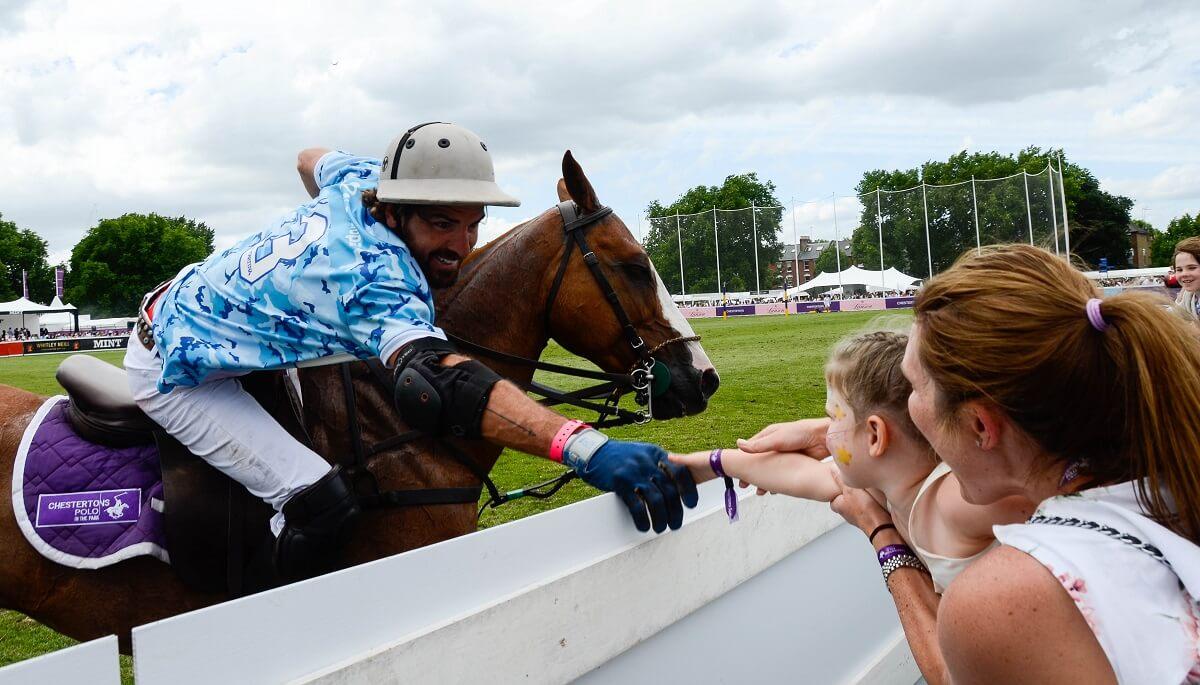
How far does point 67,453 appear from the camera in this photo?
2490 millimetres

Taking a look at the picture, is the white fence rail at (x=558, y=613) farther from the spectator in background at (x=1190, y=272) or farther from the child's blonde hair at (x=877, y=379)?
the spectator in background at (x=1190, y=272)

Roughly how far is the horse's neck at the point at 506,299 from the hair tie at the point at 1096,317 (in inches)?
85.8

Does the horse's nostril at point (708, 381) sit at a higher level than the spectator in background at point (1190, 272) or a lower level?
lower

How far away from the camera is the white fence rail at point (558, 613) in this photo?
52.3 inches

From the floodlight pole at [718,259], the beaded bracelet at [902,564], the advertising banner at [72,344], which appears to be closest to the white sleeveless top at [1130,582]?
the beaded bracelet at [902,564]

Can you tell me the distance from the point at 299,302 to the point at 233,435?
0.46 metres

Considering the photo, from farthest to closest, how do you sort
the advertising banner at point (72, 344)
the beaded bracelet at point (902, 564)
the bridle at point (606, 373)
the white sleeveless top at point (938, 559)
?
1. the advertising banner at point (72, 344)
2. the bridle at point (606, 373)
3. the beaded bracelet at point (902, 564)
4. the white sleeveless top at point (938, 559)

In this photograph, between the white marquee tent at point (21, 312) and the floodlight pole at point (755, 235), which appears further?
the floodlight pole at point (755, 235)

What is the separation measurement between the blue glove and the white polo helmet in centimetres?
90

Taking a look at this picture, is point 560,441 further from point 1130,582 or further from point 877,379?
point 1130,582

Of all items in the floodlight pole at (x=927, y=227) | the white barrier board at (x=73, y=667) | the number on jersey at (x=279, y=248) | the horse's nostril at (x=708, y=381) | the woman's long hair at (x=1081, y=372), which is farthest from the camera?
the floodlight pole at (x=927, y=227)

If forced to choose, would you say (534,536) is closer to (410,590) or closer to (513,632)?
(513,632)

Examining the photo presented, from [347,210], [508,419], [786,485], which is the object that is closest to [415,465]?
[508,419]

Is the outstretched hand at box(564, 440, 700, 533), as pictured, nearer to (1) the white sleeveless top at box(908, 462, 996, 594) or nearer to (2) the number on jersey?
(1) the white sleeveless top at box(908, 462, 996, 594)
